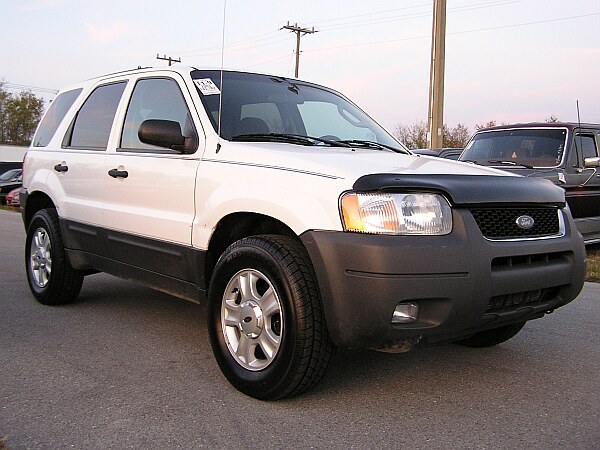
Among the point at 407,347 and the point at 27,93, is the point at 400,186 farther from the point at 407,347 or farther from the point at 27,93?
the point at 27,93

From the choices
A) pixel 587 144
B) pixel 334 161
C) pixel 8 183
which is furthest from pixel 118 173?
pixel 8 183

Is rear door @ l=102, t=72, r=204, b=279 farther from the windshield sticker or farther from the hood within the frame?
the hood

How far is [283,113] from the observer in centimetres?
448

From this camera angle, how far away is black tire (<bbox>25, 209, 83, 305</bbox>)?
214 inches

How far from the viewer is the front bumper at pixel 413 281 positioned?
3.00 meters

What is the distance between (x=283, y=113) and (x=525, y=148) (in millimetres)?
5389

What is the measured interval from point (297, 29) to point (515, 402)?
37.8m

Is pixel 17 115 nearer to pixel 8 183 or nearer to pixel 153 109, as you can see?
pixel 8 183

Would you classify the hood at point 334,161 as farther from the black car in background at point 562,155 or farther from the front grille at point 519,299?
the black car in background at point 562,155

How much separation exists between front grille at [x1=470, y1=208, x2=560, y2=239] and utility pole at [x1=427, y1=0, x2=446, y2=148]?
15.8m

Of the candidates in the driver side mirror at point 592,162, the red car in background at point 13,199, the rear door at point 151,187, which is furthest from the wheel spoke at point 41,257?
the red car in background at point 13,199

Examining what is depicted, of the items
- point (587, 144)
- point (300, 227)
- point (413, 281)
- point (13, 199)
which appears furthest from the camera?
point (13, 199)

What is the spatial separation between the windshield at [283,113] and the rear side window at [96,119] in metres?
1.01

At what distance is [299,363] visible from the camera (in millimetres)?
3211
